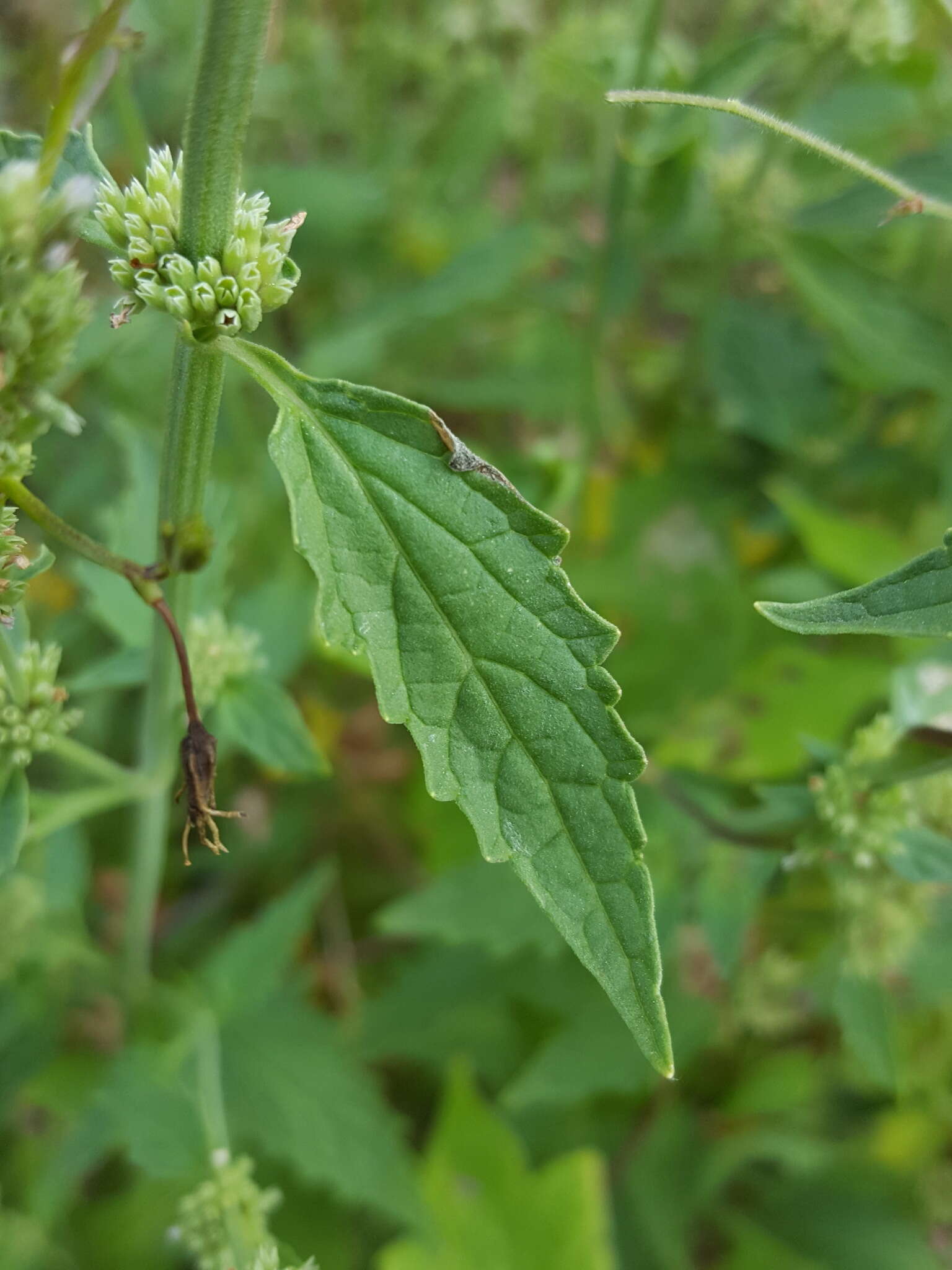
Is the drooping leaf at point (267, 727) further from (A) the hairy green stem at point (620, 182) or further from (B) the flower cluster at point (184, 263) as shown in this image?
(A) the hairy green stem at point (620, 182)

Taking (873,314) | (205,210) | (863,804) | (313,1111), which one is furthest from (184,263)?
(873,314)

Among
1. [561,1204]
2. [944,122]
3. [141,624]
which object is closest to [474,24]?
[944,122]

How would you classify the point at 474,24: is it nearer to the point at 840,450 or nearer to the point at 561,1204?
the point at 840,450

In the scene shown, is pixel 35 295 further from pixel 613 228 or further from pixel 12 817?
pixel 613 228

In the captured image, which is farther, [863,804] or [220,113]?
[863,804]

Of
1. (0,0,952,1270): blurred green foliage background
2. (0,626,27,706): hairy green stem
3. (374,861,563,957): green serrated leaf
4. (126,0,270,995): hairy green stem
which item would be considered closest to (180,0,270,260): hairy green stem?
(126,0,270,995): hairy green stem

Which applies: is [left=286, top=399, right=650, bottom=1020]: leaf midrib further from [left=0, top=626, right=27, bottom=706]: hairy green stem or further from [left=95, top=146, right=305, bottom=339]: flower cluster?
[left=0, top=626, right=27, bottom=706]: hairy green stem
